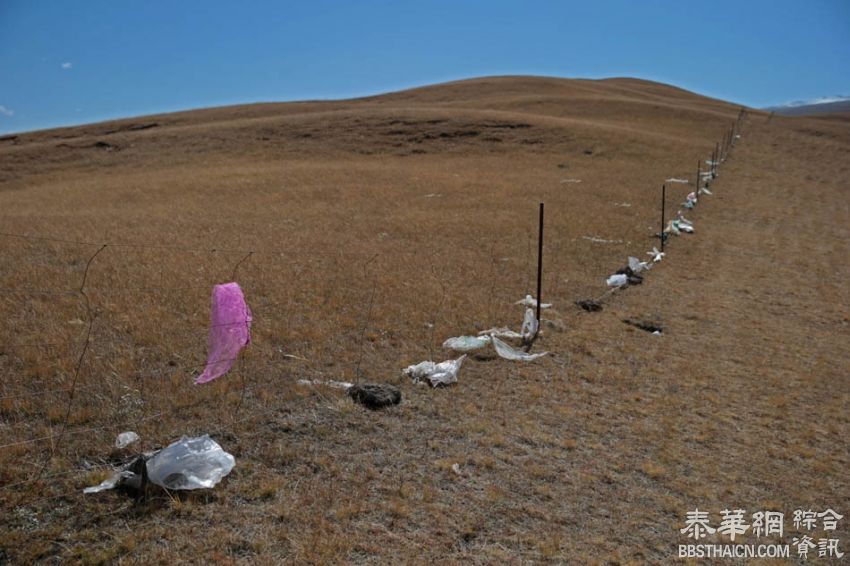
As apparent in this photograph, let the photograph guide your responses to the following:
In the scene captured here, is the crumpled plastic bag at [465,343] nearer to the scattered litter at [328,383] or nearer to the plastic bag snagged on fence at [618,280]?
the scattered litter at [328,383]

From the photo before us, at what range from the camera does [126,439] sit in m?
5.32

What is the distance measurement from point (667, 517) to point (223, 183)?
23617 mm

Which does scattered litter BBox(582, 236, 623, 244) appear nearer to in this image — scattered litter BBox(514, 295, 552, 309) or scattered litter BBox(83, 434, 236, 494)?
scattered litter BBox(514, 295, 552, 309)

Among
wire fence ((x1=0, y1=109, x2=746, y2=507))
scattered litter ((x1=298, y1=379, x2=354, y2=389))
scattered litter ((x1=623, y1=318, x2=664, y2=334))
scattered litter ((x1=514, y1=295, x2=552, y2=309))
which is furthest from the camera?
scattered litter ((x1=514, y1=295, x2=552, y2=309))

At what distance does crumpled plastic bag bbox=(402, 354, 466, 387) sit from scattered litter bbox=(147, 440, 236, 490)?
2.88 metres

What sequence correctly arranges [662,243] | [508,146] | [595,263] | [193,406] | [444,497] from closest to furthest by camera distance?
[444,497] → [193,406] → [595,263] → [662,243] → [508,146]

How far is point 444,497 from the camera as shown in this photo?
16.6 ft

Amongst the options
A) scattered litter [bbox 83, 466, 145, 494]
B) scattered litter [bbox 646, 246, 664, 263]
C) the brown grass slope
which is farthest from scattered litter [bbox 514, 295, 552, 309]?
scattered litter [bbox 83, 466, 145, 494]

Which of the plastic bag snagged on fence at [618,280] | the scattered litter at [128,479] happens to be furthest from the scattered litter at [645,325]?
the scattered litter at [128,479]

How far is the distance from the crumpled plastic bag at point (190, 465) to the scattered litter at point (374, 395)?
183 cm

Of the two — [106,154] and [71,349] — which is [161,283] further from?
[106,154]

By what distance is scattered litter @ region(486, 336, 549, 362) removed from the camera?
8.42m

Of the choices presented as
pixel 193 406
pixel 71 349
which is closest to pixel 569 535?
pixel 193 406

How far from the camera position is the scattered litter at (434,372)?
7359 millimetres
